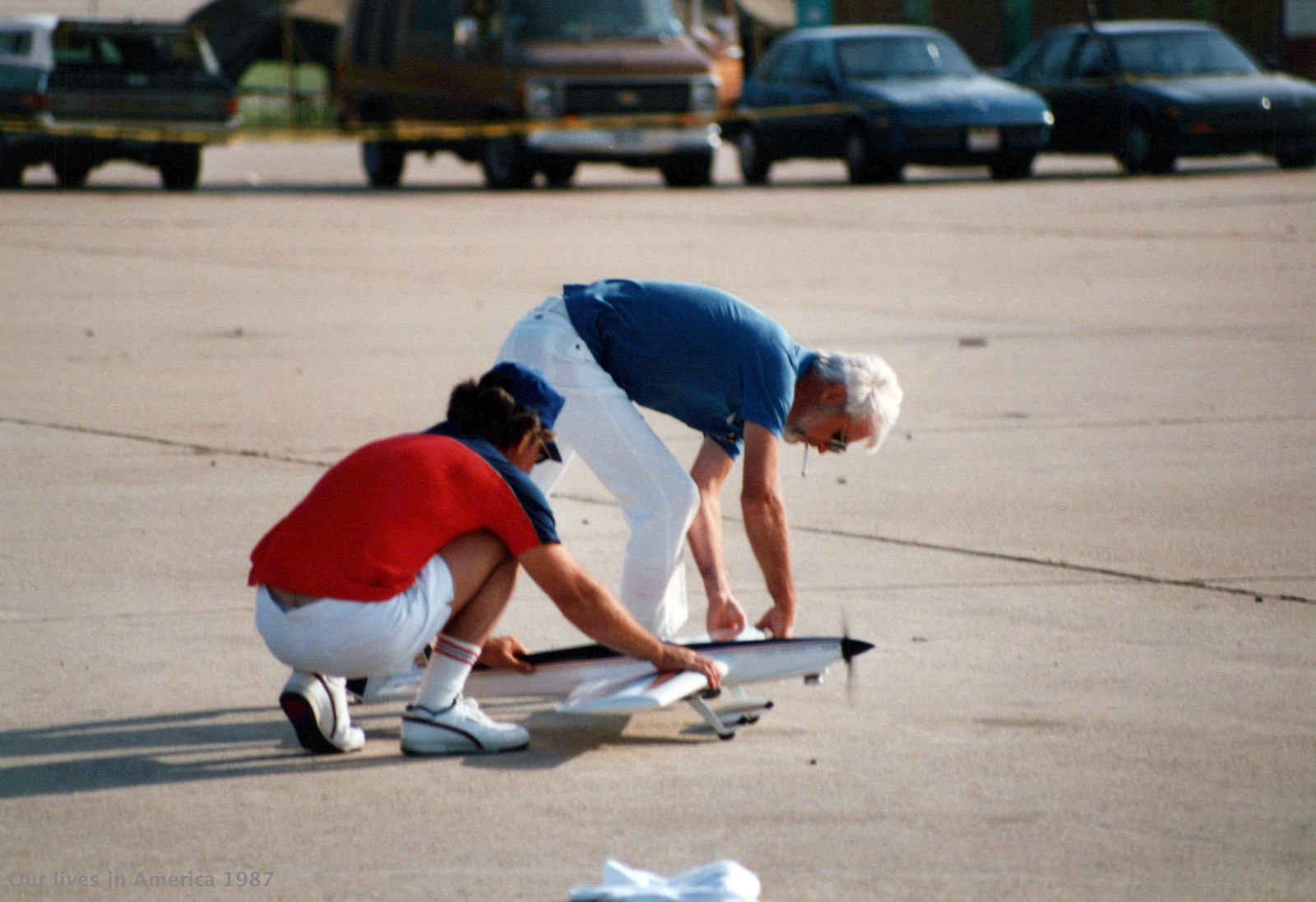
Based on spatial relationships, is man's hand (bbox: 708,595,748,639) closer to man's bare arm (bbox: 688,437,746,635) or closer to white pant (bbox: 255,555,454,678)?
man's bare arm (bbox: 688,437,746,635)

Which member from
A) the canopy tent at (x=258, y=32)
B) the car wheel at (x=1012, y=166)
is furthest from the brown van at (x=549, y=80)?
the canopy tent at (x=258, y=32)

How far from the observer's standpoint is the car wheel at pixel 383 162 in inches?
920

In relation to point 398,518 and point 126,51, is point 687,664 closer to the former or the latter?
point 398,518

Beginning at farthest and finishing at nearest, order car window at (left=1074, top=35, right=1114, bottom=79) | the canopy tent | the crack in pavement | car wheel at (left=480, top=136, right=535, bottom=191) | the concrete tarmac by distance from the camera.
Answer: the canopy tent < car window at (left=1074, top=35, right=1114, bottom=79) < car wheel at (left=480, top=136, right=535, bottom=191) < the crack in pavement < the concrete tarmac

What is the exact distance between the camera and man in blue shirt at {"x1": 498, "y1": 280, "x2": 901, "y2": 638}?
452 cm

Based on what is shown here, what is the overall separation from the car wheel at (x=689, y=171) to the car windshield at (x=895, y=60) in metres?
1.92

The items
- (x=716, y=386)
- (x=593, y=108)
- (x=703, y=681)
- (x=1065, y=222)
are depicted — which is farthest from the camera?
(x=593, y=108)

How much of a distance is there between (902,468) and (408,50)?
16325 millimetres

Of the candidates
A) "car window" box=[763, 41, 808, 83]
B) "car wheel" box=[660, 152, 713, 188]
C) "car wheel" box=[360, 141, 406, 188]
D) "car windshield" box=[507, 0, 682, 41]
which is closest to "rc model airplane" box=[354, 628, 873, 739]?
"car windshield" box=[507, 0, 682, 41]

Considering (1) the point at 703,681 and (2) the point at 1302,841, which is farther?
(1) the point at 703,681

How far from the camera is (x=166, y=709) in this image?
15.2ft

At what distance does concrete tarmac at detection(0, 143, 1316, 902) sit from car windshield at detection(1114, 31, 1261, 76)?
344 inches

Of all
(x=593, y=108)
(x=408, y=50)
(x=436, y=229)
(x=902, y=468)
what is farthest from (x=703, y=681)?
(x=408, y=50)

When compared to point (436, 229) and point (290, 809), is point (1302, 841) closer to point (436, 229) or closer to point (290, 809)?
point (290, 809)
